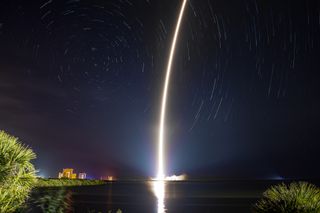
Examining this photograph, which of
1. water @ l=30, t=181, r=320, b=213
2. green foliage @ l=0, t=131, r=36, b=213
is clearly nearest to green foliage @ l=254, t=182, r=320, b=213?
green foliage @ l=0, t=131, r=36, b=213

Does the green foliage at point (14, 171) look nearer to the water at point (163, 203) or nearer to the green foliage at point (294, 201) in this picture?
the green foliage at point (294, 201)

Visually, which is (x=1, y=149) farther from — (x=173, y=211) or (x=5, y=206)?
(x=173, y=211)

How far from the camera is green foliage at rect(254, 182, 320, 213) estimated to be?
515 inches

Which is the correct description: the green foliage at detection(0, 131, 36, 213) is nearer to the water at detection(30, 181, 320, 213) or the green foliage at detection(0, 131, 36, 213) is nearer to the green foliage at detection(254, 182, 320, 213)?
the green foliage at detection(254, 182, 320, 213)

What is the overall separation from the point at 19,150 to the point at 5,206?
2541 mm

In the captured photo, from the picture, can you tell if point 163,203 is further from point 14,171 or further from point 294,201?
point 14,171

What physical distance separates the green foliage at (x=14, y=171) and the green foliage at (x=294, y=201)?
9.54 meters

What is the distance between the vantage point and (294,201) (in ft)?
44.0

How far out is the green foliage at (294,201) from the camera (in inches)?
515

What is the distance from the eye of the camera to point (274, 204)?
13906 millimetres

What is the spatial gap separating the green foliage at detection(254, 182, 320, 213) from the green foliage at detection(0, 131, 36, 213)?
9.54m

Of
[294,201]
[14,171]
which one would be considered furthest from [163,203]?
[14,171]

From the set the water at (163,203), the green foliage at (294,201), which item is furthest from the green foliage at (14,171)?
the water at (163,203)

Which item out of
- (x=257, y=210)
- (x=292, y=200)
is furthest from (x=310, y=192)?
(x=257, y=210)
